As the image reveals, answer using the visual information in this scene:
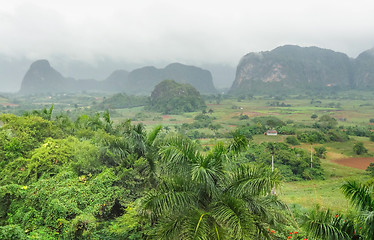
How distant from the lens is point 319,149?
979 inches

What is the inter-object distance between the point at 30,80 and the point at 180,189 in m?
221

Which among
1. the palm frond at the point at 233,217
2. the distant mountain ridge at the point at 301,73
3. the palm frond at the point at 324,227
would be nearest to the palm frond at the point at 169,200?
the palm frond at the point at 233,217

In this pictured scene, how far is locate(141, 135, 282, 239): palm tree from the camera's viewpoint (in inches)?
146

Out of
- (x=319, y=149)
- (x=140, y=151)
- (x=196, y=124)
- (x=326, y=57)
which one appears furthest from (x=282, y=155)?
(x=326, y=57)

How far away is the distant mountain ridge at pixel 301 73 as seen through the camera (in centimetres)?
13088

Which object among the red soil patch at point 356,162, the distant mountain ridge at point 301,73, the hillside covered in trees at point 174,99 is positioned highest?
the distant mountain ridge at point 301,73

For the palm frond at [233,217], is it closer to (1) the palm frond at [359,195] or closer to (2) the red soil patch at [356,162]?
(1) the palm frond at [359,195]

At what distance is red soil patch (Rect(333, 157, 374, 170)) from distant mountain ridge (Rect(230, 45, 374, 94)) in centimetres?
10391

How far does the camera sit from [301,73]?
14112cm

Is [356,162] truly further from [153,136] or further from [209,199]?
[209,199]

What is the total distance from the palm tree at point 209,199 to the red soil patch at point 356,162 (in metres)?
22.0

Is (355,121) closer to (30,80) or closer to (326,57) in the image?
(326,57)

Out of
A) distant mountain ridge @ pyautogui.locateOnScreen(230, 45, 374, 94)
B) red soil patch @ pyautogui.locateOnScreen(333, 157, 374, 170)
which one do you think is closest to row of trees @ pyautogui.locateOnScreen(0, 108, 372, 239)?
red soil patch @ pyautogui.locateOnScreen(333, 157, 374, 170)

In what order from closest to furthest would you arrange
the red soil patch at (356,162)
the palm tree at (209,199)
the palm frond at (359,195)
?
the palm frond at (359,195)
the palm tree at (209,199)
the red soil patch at (356,162)
